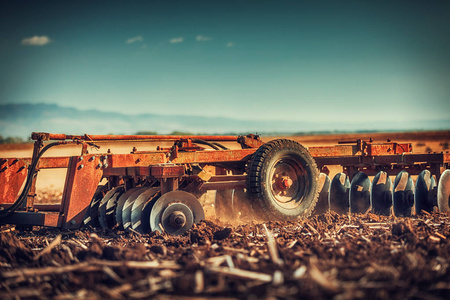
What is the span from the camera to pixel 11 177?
7523 mm

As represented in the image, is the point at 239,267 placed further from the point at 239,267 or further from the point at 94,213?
the point at 94,213

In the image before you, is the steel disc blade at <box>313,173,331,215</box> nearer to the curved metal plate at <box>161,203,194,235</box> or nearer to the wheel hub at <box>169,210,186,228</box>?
the curved metal plate at <box>161,203,194,235</box>

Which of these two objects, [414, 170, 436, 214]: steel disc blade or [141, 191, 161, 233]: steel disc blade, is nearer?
[141, 191, 161, 233]: steel disc blade

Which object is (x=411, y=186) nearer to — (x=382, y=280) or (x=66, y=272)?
(x=382, y=280)

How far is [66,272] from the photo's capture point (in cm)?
380

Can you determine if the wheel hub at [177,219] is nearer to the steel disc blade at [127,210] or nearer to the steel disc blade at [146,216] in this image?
the steel disc blade at [146,216]

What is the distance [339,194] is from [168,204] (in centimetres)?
359

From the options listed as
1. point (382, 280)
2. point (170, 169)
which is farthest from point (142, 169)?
point (382, 280)

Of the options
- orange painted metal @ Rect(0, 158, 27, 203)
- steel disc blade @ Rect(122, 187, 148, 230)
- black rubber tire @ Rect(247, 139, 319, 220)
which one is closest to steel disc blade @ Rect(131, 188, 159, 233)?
steel disc blade @ Rect(122, 187, 148, 230)

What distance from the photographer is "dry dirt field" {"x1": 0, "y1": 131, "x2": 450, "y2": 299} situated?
10.9ft

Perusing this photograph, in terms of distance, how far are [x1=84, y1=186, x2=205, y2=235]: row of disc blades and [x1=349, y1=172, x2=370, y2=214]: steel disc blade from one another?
331cm

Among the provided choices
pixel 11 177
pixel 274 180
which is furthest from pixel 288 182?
pixel 11 177

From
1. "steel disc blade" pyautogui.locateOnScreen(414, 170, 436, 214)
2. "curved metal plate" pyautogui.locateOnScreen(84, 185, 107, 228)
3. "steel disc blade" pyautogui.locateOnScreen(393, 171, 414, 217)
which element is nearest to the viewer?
"curved metal plate" pyautogui.locateOnScreen(84, 185, 107, 228)

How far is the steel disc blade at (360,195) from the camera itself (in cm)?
842
